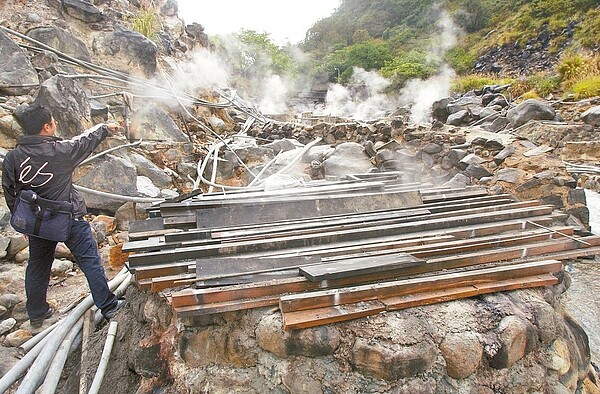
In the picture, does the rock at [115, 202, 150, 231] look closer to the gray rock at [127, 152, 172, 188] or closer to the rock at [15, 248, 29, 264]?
the gray rock at [127, 152, 172, 188]

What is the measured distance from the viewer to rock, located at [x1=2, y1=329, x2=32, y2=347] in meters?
2.33

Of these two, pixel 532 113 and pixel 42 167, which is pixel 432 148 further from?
pixel 42 167

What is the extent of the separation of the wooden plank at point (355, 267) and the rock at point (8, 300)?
8.21 ft

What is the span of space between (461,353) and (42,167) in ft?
8.77

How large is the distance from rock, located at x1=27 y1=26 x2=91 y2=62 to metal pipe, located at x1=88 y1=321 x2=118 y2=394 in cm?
590

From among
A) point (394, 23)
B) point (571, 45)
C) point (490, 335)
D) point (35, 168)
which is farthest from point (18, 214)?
point (394, 23)

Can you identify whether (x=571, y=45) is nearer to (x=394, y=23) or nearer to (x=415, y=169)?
(x=415, y=169)

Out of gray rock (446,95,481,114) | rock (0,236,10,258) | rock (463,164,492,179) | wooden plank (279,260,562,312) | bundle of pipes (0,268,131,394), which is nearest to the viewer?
wooden plank (279,260,562,312)

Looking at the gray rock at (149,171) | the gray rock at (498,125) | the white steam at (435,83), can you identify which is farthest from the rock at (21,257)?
the white steam at (435,83)

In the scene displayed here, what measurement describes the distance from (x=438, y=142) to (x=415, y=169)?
741mm

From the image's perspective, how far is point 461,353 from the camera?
1.50 m

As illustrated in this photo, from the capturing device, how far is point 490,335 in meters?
1.56

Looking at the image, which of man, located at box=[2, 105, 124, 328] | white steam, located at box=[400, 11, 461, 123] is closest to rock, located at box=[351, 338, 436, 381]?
man, located at box=[2, 105, 124, 328]

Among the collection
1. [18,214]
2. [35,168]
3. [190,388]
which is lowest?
[190,388]
